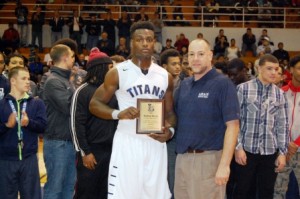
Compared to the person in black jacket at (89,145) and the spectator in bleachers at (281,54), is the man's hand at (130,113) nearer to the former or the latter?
the person in black jacket at (89,145)

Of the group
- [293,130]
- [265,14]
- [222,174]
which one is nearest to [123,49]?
[265,14]

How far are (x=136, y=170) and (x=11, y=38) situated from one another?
16151 millimetres

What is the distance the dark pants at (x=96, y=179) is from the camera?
18.9 feet

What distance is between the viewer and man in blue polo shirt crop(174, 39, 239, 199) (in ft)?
16.0

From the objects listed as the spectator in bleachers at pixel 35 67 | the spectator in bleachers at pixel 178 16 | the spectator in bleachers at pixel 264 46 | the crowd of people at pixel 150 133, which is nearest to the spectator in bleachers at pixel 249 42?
the spectator in bleachers at pixel 264 46

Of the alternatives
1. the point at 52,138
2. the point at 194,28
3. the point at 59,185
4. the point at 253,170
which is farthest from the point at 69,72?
the point at 194,28

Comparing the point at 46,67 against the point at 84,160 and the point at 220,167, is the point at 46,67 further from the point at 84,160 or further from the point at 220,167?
the point at 220,167

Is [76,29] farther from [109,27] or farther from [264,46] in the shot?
[264,46]

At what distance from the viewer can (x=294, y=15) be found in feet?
Answer: 73.9

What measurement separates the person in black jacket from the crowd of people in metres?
0.01

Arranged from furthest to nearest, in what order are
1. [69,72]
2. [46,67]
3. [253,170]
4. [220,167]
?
[46,67], [69,72], [253,170], [220,167]

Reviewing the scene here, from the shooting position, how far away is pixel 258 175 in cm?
632

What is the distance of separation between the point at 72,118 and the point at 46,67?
38.5 feet

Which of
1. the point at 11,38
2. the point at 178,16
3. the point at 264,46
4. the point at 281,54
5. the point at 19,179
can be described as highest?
the point at 178,16
